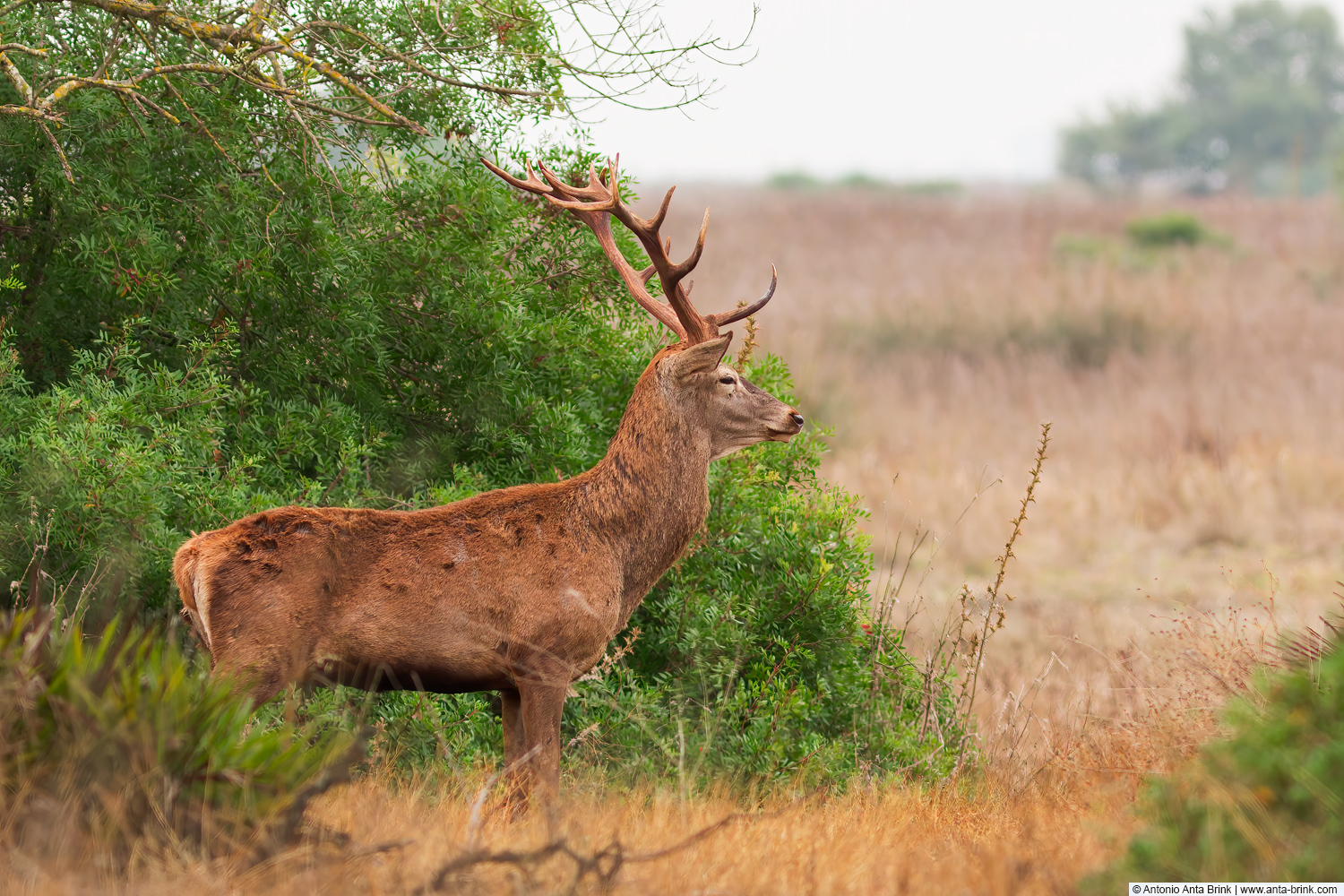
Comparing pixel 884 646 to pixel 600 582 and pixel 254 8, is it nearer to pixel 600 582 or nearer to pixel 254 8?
pixel 600 582

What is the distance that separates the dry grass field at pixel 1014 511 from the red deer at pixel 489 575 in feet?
1.63

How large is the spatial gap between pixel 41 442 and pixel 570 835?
3.48 metres

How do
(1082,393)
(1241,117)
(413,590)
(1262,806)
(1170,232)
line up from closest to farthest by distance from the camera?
(1262,806) < (413,590) < (1082,393) < (1170,232) < (1241,117)

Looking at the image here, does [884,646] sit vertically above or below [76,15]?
below

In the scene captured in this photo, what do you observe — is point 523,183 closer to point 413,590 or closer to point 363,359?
point 363,359

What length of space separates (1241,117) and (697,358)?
72.1 metres

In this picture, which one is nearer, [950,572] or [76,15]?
[76,15]

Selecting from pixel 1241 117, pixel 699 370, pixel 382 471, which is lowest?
pixel 382 471

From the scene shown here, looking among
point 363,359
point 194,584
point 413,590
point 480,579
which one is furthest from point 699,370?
point 363,359

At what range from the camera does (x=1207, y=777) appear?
349 centimetres

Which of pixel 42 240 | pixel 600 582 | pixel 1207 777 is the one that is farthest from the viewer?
pixel 42 240

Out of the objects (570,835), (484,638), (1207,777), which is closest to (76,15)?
(484,638)

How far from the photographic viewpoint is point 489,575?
521 centimetres

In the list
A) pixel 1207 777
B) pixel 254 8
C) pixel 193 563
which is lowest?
pixel 1207 777
